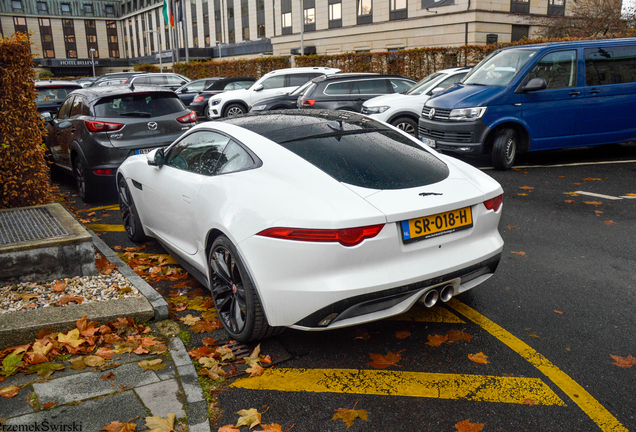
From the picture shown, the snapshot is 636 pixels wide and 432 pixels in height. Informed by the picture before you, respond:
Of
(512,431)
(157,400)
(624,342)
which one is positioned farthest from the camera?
(624,342)

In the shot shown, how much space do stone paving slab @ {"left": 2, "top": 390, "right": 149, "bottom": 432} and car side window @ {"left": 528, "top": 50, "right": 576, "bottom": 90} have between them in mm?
8677

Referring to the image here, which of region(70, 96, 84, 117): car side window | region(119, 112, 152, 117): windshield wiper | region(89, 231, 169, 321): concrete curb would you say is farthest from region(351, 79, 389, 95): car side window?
region(89, 231, 169, 321): concrete curb

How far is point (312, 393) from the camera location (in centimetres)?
320

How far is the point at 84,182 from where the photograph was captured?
322 inches

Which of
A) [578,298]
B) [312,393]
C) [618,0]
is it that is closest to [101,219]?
[312,393]

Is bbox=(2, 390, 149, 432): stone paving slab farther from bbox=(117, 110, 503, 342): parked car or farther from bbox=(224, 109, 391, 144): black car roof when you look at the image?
bbox=(224, 109, 391, 144): black car roof

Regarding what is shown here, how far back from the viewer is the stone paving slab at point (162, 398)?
3008 mm

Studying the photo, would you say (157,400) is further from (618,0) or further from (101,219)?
(618,0)

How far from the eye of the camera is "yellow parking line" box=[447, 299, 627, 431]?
287 centimetres

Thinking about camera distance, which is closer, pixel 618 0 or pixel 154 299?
pixel 154 299

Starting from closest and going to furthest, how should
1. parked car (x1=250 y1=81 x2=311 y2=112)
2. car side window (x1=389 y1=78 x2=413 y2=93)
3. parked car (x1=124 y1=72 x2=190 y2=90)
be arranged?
car side window (x1=389 y1=78 x2=413 y2=93), parked car (x1=250 y1=81 x2=311 y2=112), parked car (x1=124 y1=72 x2=190 y2=90)

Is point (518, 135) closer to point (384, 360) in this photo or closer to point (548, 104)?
point (548, 104)

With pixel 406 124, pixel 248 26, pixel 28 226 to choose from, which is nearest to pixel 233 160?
pixel 28 226

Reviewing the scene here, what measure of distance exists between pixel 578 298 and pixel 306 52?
4348cm
